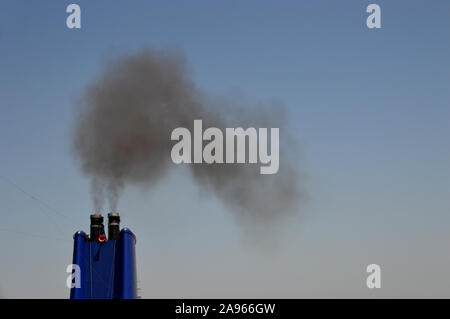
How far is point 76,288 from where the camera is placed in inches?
830

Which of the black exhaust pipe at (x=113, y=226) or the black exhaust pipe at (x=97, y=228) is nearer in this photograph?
the black exhaust pipe at (x=97, y=228)

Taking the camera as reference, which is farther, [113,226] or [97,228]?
[113,226]

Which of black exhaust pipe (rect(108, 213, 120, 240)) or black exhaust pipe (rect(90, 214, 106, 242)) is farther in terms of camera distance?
black exhaust pipe (rect(108, 213, 120, 240))

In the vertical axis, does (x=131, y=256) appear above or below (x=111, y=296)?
above
